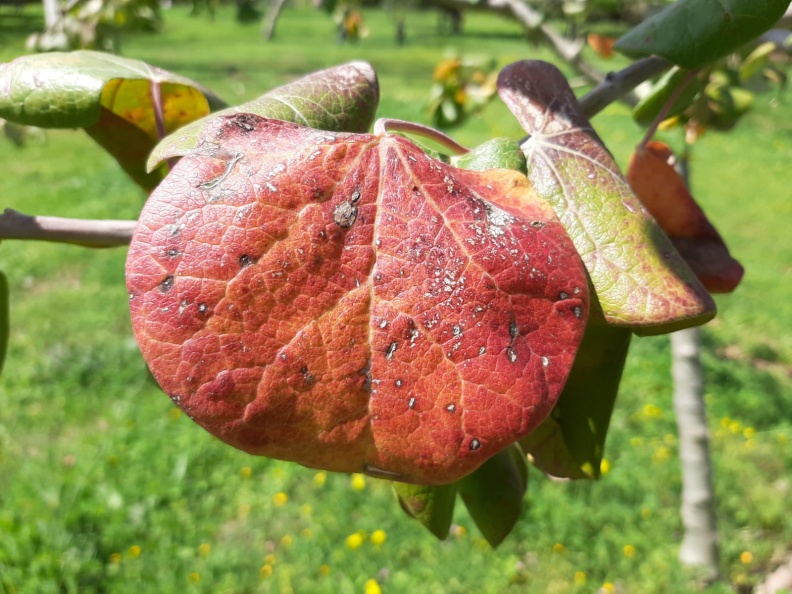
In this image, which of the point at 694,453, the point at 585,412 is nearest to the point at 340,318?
the point at 585,412

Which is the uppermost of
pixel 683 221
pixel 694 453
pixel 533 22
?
pixel 683 221

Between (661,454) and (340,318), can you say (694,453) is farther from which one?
(340,318)

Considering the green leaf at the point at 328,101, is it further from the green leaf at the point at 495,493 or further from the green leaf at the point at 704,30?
the green leaf at the point at 495,493

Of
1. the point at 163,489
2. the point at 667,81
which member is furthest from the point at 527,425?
the point at 163,489

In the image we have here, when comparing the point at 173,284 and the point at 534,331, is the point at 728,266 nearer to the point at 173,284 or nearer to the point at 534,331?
the point at 534,331

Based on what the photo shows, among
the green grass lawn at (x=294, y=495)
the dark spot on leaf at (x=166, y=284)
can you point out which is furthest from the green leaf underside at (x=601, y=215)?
the green grass lawn at (x=294, y=495)
